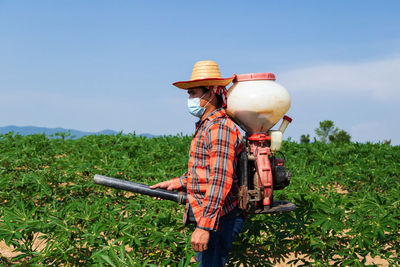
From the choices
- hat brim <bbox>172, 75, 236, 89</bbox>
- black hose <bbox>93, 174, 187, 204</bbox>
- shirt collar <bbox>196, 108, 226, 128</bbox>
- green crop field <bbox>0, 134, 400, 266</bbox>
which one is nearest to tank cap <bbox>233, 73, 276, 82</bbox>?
hat brim <bbox>172, 75, 236, 89</bbox>

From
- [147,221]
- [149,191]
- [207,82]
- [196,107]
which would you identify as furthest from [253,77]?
[147,221]

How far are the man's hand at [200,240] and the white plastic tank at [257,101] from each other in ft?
3.26

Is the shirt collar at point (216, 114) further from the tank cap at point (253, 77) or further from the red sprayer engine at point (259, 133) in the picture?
the tank cap at point (253, 77)

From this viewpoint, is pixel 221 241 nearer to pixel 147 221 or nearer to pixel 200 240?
pixel 200 240

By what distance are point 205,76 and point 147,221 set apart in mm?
1582

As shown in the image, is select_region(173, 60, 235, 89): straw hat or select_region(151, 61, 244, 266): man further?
select_region(173, 60, 235, 89): straw hat

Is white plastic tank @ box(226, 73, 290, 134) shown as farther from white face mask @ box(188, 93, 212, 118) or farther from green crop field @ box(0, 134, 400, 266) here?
green crop field @ box(0, 134, 400, 266)

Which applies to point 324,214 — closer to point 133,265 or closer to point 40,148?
point 133,265

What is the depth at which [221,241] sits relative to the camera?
10.8 feet

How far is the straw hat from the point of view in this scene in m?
3.20

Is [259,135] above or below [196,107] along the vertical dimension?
below

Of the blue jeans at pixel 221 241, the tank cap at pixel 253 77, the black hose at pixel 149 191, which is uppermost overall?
the tank cap at pixel 253 77

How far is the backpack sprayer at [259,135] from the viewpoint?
3.18m

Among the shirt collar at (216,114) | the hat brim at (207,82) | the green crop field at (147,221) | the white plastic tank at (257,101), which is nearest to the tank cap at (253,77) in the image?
the white plastic tank at (257,101)
